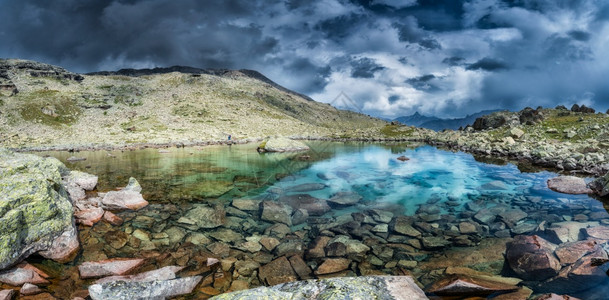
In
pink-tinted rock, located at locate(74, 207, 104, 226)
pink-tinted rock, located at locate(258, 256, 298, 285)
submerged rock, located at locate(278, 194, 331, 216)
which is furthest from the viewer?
submerged rock, located at locate(278, 194, 331, 216)

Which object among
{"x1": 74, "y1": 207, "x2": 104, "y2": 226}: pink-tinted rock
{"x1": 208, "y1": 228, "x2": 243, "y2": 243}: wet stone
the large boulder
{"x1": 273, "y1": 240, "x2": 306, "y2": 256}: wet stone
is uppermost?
the large boulder

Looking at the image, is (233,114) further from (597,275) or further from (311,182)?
(597,275)

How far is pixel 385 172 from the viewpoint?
1171 inches

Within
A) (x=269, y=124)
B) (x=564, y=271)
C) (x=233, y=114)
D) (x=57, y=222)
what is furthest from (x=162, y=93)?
(x=564, y=271)

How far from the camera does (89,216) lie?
12.7 metres

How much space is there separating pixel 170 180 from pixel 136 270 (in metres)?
16.4

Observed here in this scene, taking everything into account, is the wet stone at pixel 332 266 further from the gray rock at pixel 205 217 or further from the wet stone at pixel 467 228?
the wet stone at pixel 467 228

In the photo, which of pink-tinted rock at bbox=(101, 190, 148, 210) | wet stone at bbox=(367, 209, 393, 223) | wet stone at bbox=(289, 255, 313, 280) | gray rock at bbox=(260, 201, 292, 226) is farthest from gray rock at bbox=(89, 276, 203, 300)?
pink-tinted rock at bbox=(101, 190, 148, 210)

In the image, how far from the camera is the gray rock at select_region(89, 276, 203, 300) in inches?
248

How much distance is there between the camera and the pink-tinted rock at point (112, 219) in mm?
12648

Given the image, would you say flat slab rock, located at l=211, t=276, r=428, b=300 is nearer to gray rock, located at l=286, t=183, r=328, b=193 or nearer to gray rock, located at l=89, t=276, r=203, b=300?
gray rock, located at l=89, t=276, r=203, b=300

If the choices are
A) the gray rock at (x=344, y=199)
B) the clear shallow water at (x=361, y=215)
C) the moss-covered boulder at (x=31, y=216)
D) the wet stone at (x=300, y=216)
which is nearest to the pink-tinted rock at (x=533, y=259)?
the clear shallow water at (x=361, y=215)

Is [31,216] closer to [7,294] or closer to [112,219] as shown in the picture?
[7,294]

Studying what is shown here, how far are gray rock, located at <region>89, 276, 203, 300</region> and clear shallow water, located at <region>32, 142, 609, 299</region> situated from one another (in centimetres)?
58
